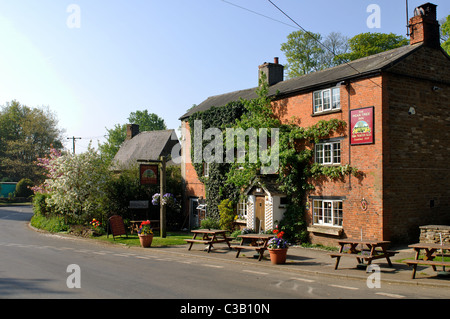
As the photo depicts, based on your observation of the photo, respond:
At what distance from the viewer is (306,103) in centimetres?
1877

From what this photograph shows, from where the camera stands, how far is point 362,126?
16094 mm

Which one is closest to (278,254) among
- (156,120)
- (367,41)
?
(367,41)

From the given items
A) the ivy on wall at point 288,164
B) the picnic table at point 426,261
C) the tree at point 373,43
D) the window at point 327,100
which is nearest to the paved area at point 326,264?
the picnic table at point 426,261

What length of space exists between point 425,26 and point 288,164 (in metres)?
8.57

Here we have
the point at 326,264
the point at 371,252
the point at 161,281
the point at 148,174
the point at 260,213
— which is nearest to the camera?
the point at 161,281

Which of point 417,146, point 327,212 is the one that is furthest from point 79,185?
point 417,146

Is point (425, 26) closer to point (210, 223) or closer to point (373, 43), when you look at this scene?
point (210, 223)

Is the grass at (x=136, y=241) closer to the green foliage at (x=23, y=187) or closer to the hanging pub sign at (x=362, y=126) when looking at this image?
the hanging pub sign at (x=362, y=126)

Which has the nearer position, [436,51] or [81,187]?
[436,51]

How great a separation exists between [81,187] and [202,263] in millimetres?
14397

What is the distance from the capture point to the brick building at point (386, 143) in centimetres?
1550

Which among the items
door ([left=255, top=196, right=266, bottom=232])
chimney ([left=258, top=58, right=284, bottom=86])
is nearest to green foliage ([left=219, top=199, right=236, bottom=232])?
A: door ([left=255, top=196, right=266, bottom=232])
